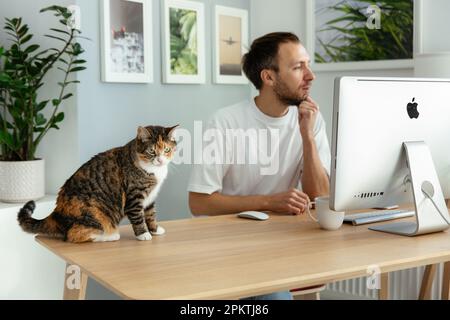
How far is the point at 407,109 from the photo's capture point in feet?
5.51

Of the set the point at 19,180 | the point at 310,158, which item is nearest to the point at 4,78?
the point at 19,180

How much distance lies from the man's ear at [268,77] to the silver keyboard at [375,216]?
0.72m

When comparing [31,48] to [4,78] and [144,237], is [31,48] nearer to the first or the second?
[4,78]

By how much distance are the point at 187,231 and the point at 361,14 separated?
1735 mm

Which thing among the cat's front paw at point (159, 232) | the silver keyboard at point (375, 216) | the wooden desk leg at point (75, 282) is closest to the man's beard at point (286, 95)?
the silver keyboard at point (375, 216)

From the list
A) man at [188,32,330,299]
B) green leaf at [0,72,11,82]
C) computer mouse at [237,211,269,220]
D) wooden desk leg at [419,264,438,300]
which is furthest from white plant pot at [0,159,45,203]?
wooden desk leg at [419,264,438,300]

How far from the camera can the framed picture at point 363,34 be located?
2816 millimetres

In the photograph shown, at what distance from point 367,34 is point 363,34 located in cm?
2

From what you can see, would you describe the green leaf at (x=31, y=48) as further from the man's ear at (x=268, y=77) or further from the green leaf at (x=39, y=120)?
the man's ear at (x=268, y=77)

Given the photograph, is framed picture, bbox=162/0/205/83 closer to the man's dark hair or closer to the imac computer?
the man's dark hair

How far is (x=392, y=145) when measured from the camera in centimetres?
167

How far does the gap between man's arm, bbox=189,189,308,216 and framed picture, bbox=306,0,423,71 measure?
1.18m

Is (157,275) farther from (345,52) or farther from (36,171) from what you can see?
(345,52)
